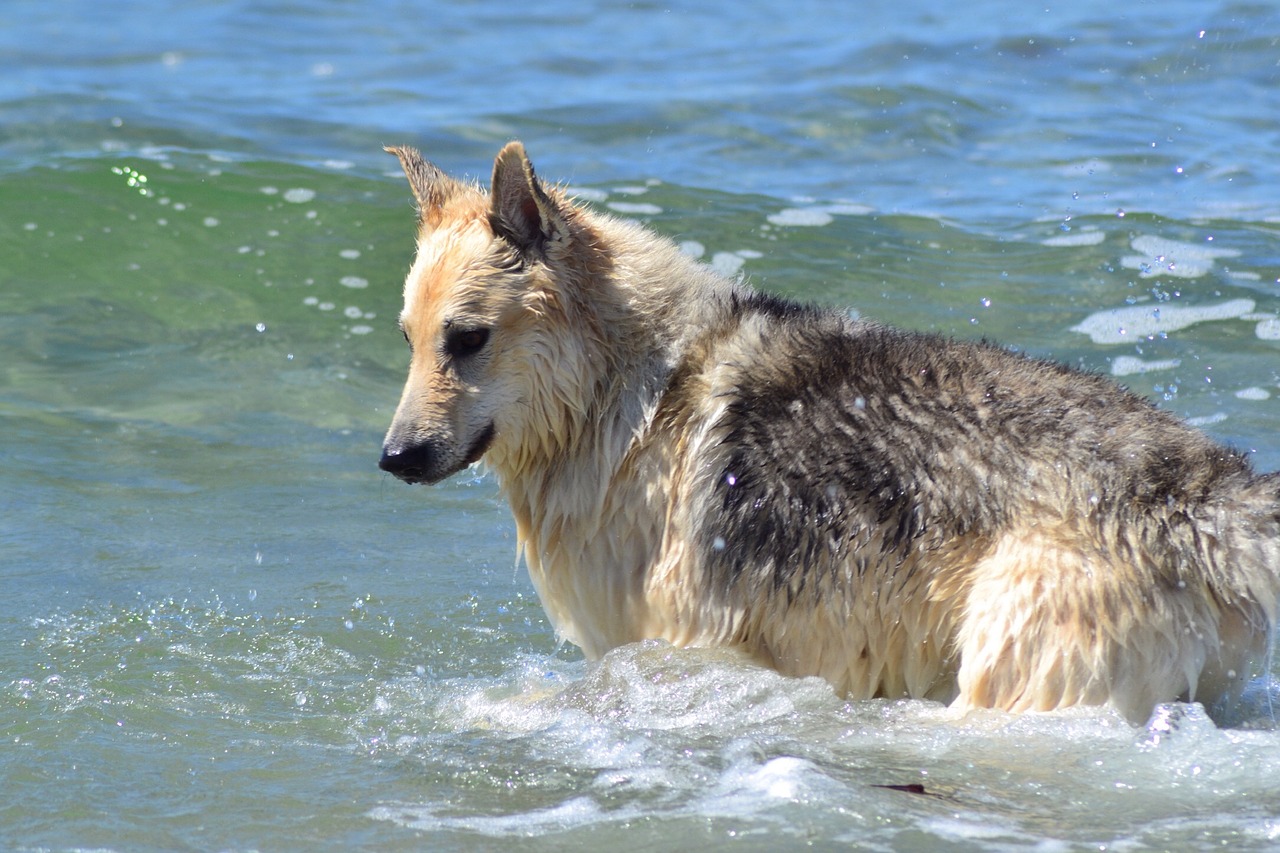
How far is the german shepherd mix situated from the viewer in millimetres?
4352

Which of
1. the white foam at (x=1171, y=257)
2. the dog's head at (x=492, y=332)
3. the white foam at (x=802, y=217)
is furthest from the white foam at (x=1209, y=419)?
the dog's head at (x=492, y=332)

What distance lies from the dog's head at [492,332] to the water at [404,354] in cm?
91

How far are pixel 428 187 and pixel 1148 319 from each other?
601 centimetres

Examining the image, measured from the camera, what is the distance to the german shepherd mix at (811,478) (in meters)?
4.35

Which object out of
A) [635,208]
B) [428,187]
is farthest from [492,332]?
[635,208]

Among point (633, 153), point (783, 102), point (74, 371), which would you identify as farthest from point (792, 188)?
point (74, 371)

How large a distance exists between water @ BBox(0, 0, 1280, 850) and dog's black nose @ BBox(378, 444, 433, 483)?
2.94 ft

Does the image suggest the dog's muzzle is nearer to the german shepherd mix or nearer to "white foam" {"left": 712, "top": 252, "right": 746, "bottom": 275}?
the german shepherd mix

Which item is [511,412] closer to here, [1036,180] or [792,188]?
[792,188]

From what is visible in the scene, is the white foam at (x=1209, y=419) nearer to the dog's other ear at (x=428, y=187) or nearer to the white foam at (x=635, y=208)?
the dog's other ear at (x=428, y=187)

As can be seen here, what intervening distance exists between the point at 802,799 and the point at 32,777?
236cm

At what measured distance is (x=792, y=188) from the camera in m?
12.7

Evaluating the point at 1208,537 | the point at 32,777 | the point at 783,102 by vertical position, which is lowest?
the point at 32,777

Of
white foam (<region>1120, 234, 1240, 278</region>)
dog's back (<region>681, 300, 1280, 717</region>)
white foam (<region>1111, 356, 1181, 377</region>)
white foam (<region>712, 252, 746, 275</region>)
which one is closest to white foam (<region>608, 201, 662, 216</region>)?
white foam (<region>712, 252, 746, 275</region>)
